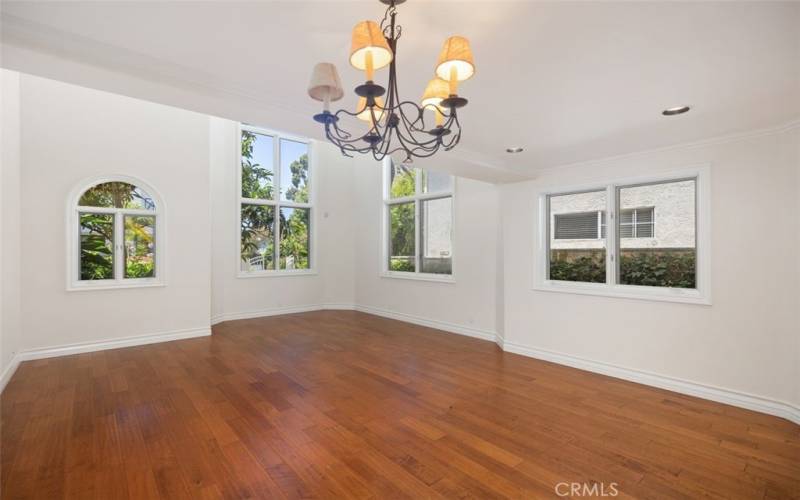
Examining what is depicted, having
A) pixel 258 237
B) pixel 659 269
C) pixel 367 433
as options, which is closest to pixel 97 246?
pixel 258 237

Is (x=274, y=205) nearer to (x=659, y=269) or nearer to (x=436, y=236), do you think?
(x=436, y=236)

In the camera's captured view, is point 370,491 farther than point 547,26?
Yes

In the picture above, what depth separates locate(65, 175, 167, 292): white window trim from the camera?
4.64 metres

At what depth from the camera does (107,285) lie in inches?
193

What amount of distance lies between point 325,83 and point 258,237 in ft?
20.7

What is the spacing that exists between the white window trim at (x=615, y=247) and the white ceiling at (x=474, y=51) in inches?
32.3

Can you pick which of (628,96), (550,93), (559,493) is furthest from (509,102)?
(559,493)

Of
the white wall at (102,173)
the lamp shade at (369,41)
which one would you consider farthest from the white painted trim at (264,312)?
the lamp shade at (369,41)

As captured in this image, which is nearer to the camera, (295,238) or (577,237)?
(577,237)

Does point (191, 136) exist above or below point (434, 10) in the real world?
above

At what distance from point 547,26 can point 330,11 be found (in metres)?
1.05

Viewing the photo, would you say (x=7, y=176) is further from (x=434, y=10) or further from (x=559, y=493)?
(x=559, y=493)

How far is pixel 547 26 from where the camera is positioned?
1759mm

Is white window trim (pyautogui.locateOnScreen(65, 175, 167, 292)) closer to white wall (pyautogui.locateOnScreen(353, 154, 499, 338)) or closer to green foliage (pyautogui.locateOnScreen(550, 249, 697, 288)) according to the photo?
white wall (pyautogui.locateOnScreen(353, 154, 499, 338))
